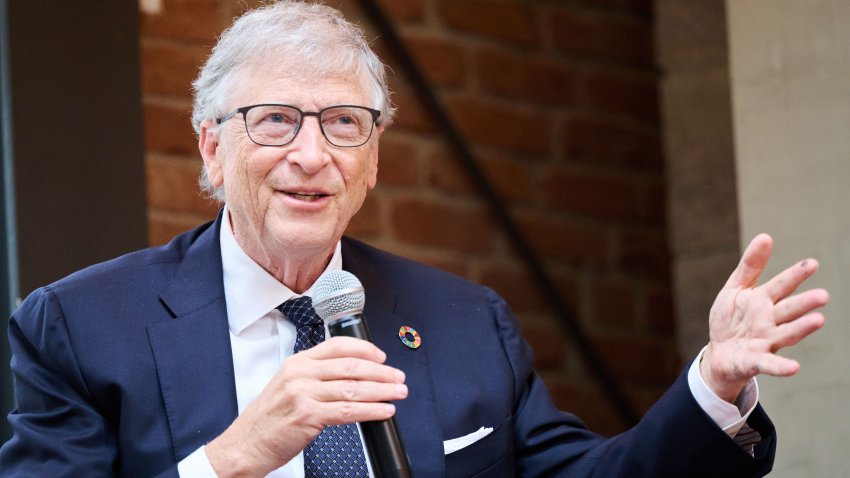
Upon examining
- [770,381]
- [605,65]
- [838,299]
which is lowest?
[770,381]

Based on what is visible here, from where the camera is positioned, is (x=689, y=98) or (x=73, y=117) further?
(x=689, y=98)

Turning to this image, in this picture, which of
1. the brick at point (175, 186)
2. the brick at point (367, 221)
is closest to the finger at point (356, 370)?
the brick at point (175, 186)

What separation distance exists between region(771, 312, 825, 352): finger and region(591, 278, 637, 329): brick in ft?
7.12

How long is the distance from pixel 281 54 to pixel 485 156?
165cm

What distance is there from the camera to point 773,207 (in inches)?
110

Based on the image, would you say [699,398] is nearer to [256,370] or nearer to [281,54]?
[256,370]

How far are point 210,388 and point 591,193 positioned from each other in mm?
2138

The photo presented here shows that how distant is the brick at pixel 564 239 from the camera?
4.04 m

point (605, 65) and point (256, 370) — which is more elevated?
point (605, 65)

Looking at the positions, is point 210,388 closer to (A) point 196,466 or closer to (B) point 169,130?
(A) point 196,466

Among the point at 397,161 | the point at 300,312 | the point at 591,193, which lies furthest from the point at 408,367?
the point at 591,193

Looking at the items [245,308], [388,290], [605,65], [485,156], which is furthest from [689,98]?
[245,308]

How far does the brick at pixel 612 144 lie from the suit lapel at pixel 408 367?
1678mm

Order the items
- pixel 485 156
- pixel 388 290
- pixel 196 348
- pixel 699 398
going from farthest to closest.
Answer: pixel 485 156
pixel 388 290
pixel 196 348
pixel 699 398
